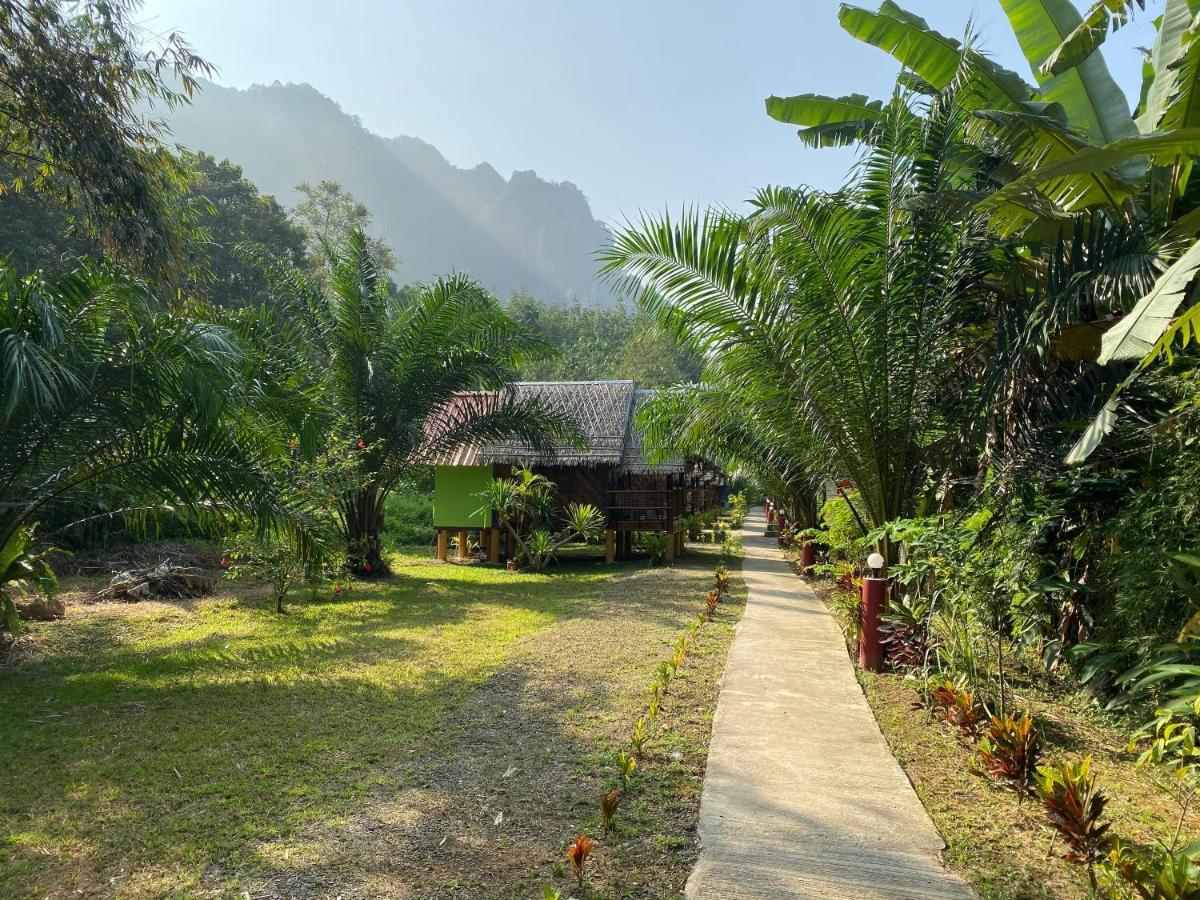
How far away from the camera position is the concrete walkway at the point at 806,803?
2852mm

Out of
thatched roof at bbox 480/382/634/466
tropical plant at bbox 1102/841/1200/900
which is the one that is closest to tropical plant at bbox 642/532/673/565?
thatched roof at bbox 480/382/634/466

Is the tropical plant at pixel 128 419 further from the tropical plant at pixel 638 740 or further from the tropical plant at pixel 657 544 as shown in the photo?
the tropical plant at pixel 657 544

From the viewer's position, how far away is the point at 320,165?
5002 inches

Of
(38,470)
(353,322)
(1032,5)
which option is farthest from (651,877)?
(353,322)

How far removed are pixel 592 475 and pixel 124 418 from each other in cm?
1000

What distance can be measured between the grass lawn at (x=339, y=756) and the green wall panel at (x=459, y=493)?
713 cm

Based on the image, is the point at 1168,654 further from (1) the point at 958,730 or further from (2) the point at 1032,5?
(2) the point at 1032,5

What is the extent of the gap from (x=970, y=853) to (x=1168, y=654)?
1826 millimetres

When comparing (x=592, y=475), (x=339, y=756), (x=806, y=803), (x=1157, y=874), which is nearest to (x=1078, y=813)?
(x=1157, y=874)

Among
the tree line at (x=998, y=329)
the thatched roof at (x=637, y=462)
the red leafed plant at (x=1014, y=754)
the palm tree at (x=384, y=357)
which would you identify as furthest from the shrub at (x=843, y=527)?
the palm tree at (x=384, y=357)

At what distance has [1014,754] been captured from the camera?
356cm

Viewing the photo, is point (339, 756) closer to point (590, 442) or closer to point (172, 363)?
point (172, 363)

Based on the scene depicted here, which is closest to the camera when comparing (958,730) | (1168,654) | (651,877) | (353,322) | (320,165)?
(651,877)

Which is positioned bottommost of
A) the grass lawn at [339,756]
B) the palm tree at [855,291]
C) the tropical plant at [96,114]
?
the grass lawn at [339,756]
